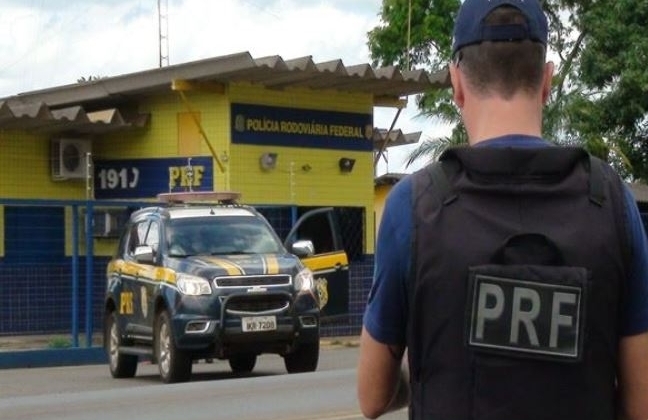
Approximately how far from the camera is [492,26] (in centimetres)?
313

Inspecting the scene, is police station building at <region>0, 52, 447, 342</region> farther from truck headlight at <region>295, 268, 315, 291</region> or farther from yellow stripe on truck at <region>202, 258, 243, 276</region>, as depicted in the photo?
truck headlight at <region>295, 268, 315, 291</region>

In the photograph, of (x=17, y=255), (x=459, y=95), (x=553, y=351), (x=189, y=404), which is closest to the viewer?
(x=553, y=351)

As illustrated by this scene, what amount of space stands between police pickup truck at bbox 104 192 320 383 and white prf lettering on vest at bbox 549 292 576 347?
14.0 metres

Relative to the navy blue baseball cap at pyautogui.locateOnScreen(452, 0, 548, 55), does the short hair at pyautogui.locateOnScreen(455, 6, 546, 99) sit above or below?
below

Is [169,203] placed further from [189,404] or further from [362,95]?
[362,95]

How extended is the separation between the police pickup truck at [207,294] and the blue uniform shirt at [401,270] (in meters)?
13.8

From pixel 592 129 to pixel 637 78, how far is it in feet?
5.94

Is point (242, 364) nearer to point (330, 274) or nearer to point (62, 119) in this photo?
point (330, 274)

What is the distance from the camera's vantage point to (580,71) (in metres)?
36.7

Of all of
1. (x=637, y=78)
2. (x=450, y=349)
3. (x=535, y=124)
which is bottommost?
(x=450, y=349)

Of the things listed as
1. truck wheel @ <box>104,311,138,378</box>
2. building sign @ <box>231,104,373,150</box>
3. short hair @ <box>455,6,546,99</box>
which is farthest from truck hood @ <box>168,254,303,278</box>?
short hair @ <box>455,6,546,99</box>

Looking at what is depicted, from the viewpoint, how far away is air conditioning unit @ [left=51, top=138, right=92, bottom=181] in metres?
26.8

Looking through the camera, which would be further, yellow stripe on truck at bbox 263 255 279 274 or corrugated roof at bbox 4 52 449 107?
corrugated roof at bbox 4 52 449 107

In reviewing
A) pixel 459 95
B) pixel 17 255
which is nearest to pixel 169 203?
pixel 17 255
